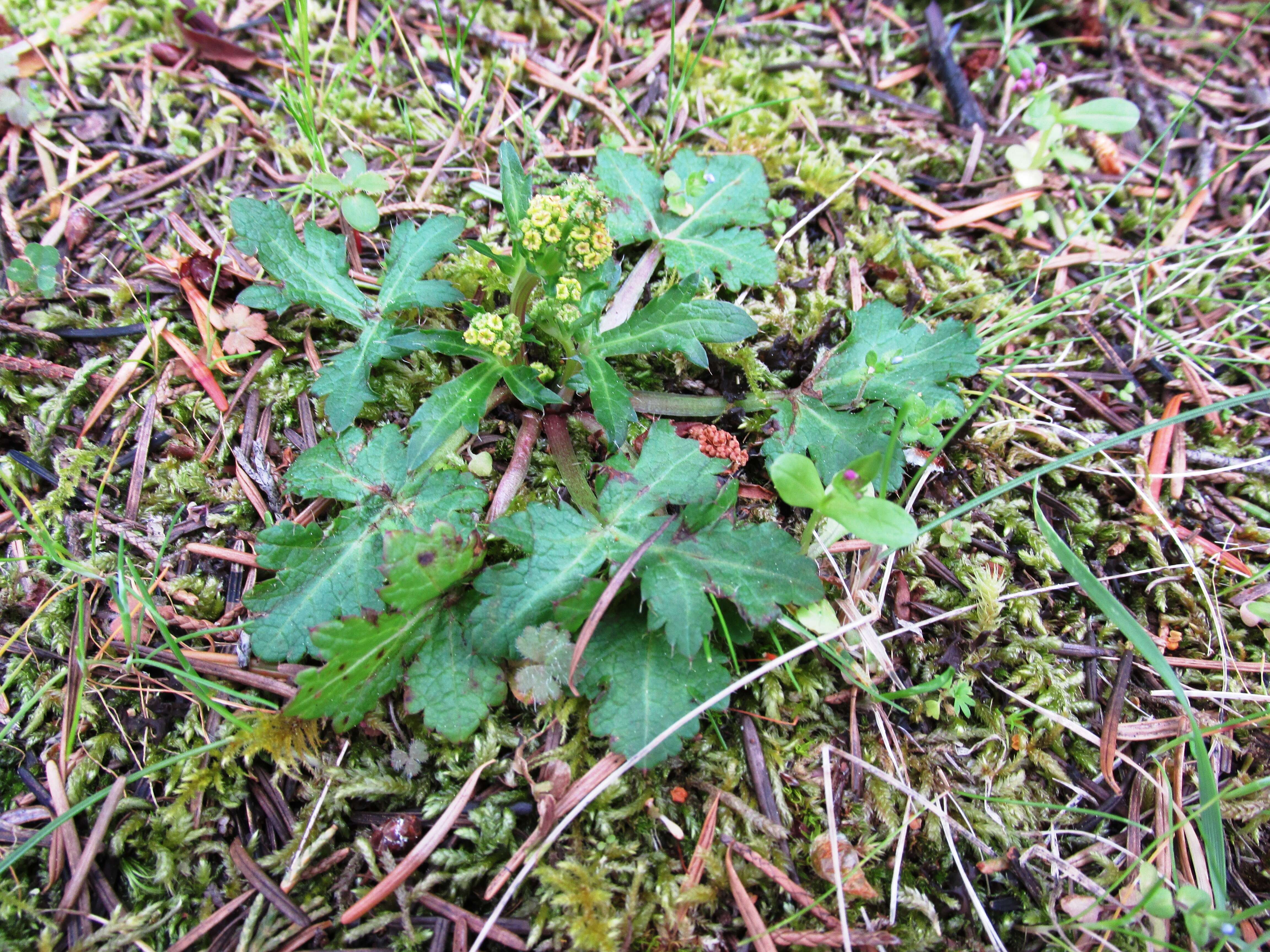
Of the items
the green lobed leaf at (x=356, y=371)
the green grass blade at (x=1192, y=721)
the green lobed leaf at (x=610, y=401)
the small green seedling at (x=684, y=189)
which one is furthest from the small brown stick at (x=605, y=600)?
the small green seedling at (x=684, y=189)

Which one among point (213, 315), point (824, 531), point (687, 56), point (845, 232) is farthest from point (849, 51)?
point (213, 315)

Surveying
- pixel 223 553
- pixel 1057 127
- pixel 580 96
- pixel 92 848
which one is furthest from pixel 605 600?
pixel 1057 127

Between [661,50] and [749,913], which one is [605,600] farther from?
[661,50]

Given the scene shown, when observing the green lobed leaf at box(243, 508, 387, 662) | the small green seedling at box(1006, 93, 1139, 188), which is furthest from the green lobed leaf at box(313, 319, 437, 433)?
the small green seedling at box(1006, 93, 1139, 188)

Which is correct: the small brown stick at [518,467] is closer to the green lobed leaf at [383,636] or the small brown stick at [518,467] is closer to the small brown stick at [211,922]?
the green lobed leaf at [383,636]

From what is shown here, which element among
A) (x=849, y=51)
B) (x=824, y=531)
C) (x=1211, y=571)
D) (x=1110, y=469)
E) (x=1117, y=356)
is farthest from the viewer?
(x=849, y=51)

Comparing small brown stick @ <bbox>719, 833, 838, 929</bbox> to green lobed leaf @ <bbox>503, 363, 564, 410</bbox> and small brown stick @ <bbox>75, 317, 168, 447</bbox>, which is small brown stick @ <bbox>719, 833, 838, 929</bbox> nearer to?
green lobed leaf @ <bbox>503, 363, 564, 410</bbox>

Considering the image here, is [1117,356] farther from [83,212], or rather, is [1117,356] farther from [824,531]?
[83,212]
